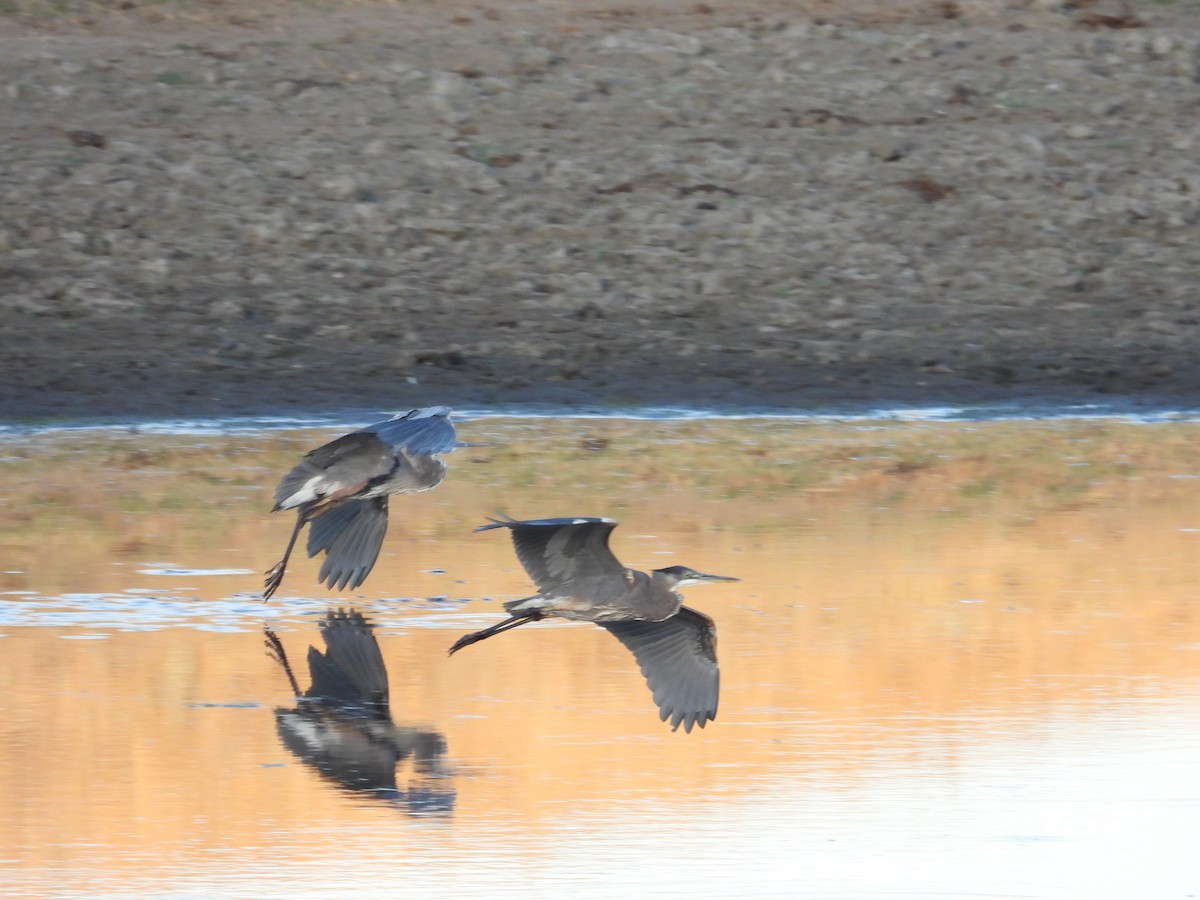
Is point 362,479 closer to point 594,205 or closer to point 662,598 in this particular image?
point 662,598

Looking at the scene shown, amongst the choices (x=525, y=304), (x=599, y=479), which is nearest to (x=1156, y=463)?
(x=599, y=479)

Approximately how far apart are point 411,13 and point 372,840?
505 inches

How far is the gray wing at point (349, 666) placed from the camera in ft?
22.1

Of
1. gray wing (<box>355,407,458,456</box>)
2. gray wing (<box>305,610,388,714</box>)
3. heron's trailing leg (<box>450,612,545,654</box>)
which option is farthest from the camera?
gray wing (<box>355,407,458,456</box>)

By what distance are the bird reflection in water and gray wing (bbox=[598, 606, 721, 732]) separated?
0.60 m

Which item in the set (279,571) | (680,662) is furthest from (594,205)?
(680,662)

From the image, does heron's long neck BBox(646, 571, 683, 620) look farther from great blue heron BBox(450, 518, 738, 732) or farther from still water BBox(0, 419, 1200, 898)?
still water BBox(0, 419, 1200, 898)

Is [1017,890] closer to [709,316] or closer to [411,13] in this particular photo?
[709,316]

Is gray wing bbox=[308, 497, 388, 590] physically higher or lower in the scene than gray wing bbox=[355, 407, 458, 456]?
lower

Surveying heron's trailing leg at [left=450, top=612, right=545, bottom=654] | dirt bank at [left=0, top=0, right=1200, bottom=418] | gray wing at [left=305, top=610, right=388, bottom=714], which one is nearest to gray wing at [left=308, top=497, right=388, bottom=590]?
gray wing at [left=305, top=610, right=388, bottom=714]

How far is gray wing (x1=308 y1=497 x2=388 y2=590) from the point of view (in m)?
7.95

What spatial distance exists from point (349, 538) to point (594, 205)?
23.0ft

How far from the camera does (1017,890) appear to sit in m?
5.05

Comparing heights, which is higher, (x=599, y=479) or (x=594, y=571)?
(x=599, y=479)
